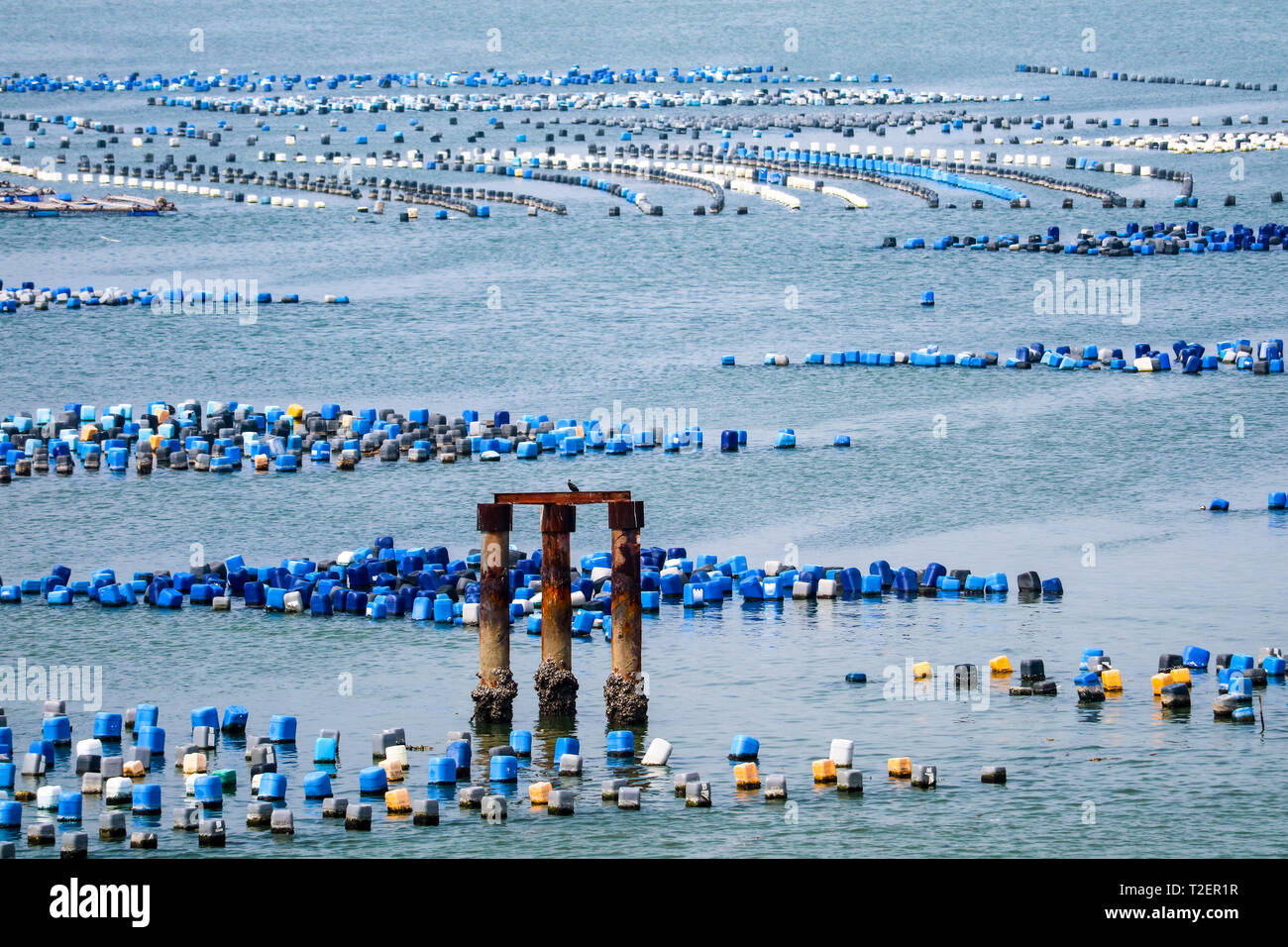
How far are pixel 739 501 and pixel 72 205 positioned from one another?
76653 mm

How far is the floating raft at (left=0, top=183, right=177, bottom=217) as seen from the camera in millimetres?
131375

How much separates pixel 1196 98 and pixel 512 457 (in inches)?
5311

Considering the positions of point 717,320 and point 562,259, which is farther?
point 562,259

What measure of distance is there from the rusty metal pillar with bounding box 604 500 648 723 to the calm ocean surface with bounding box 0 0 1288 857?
716mm

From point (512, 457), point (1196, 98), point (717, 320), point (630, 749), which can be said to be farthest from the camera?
point (1196, 98)

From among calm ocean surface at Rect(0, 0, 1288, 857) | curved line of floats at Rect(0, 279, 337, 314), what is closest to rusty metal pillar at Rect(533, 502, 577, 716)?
calm ocean surface at Rect(0, 0, 1288, 857)

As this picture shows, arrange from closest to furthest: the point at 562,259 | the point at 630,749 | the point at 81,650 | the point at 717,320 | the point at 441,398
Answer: the point at 630,749 → the point at 81,650 → the point at 441,398 → the point at 717,320 → the point at 562,259

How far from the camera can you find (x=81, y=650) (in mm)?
49625

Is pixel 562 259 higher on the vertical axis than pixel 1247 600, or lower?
higher

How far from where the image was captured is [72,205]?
429ft

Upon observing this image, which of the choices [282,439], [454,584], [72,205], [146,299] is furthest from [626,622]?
[72,205]

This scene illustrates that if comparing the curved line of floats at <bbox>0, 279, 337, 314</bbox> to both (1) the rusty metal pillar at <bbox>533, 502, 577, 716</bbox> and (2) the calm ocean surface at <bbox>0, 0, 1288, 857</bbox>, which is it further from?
(1) the rusty metal pillar at <bbox>533, 502, 577, 716</bbox>
